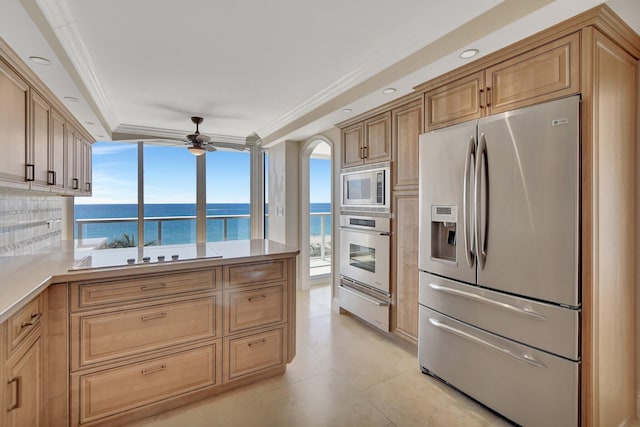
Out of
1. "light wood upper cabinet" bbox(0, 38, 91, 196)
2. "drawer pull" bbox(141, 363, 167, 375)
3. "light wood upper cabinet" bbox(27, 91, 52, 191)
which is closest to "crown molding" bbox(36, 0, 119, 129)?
"light wood upper cabinet" bbox(0, 38, 91, 196)

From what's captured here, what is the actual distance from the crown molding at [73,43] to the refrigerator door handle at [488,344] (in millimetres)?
3070

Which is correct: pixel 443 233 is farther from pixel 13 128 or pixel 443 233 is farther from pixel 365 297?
pixel 13 128

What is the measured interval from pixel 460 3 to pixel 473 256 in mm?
1485

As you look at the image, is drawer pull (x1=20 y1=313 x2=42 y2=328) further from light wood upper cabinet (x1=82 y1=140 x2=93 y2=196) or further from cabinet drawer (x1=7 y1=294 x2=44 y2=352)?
light wood upper cabinet (x1=82 y1=140 x2=93 y2=196)

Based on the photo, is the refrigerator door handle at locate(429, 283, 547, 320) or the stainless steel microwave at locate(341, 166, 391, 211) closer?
the refrigerator door handle at locate(429, 283, 547, 320)

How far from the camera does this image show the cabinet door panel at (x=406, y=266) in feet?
8.92

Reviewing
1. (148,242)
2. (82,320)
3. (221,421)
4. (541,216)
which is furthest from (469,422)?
(148,242)

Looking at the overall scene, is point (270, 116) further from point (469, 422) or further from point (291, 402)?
point (469, 422)

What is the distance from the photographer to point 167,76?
2.75m

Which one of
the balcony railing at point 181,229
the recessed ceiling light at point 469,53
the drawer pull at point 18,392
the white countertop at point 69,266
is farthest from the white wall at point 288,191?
the drawer pull at point 18,392

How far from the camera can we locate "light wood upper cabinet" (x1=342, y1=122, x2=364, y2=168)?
3.34 m

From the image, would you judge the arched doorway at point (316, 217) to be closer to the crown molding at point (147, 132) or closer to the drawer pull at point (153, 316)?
the crown molding at point (147, 132)

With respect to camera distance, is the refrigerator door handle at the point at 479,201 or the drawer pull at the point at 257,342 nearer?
the refrigerator door handle at the point at 479,201

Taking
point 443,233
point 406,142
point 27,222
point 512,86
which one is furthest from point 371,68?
point 27,222
